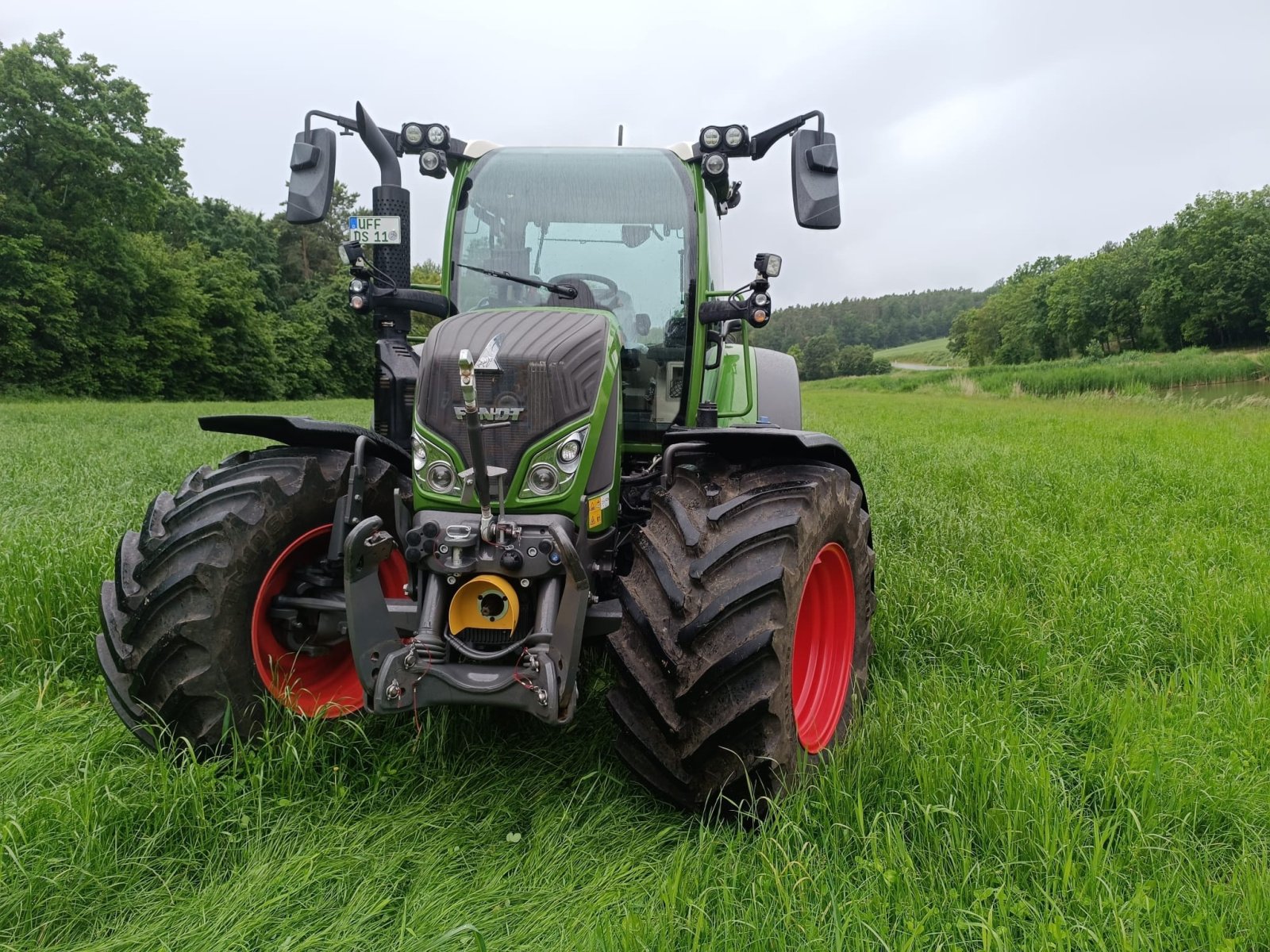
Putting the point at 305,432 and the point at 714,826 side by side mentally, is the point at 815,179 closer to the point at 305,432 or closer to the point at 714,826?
the point at 305,432

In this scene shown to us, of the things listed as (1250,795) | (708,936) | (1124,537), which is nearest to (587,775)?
(708,936)

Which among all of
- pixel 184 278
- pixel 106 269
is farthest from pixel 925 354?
pixel 106 269

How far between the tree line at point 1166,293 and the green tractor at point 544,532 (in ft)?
136

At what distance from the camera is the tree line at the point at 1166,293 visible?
36.1m

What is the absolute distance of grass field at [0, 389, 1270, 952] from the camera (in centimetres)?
187

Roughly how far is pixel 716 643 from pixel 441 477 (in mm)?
1002

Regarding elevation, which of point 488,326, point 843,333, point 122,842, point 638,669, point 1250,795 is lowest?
point 122,842

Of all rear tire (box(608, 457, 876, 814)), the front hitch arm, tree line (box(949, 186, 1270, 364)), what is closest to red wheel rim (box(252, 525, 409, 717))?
the front hitch arm

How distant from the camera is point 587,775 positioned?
241 centimetres

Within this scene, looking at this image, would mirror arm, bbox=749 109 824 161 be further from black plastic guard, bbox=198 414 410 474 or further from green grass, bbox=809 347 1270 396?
green grass, bbox=809 347 1270 396

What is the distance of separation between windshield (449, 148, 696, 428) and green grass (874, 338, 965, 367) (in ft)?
247

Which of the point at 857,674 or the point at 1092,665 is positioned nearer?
the point at 857,674

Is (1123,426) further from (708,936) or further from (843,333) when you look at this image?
(843,333)

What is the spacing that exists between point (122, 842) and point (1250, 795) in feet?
10.6
